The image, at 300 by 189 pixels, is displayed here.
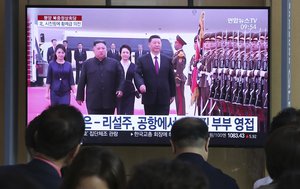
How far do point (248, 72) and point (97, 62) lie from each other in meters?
1.55

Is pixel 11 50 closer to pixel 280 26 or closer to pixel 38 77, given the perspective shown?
pixel 38 77

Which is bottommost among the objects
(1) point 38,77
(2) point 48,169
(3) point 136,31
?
(2) point 48,169

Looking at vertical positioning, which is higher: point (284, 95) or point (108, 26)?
point (108, 26)

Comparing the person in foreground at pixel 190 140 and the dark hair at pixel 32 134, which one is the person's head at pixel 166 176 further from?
the person in foreground at pixel 190 140

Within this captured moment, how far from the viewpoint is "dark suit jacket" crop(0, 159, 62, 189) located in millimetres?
2836

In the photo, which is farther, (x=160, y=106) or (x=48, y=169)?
(x=160, y=106)

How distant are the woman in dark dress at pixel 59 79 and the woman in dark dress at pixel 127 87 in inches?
20.7

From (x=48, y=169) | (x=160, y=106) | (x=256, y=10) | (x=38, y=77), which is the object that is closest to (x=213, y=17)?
(x=256, y=10)

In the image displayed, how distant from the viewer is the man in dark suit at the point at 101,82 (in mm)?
6469

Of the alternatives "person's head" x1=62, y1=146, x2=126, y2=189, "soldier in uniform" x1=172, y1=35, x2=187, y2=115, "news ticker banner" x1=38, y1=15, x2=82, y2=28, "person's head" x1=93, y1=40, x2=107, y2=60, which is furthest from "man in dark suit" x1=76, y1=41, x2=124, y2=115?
"person's head" x1=62, y1=146, x2=126, y2=189

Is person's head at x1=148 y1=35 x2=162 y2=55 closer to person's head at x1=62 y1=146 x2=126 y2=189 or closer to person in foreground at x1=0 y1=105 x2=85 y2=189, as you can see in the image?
person in foreground at x1=0 y1=105 x2=85 y2=189

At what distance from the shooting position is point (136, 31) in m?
6.44

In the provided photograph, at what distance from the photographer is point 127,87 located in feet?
21.3

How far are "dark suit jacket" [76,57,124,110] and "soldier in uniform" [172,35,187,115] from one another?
0.56 m
